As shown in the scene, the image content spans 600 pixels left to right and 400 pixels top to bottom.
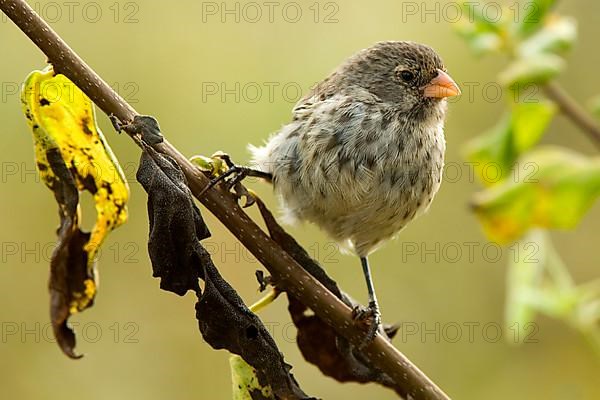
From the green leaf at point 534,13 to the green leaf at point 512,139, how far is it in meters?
0.21

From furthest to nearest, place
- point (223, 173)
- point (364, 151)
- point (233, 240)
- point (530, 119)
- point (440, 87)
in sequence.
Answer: point (233, 240) < point (440, 87) < point (364, 151) < point (530, 119) < point (223, 173)

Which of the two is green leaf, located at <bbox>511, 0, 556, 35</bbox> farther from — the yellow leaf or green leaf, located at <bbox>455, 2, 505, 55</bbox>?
the yellow leaf

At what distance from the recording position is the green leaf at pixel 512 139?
2418mm

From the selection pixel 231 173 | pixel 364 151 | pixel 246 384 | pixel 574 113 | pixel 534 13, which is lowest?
pixel 246 384

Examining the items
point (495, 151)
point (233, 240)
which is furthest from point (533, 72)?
point (233, 240)

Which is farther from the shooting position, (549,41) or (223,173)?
(549,41)

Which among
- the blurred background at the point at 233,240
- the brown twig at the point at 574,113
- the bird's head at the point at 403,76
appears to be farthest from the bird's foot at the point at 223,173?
the blurred background at the point at 233,240

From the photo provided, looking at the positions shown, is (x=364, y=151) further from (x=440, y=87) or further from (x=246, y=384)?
(x=246, y=384)

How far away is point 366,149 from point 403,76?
1.59 feet

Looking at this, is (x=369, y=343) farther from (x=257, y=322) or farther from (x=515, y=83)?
(x=515, y=83)

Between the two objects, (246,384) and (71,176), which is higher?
(71,176)

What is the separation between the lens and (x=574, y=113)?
2477 millimetres

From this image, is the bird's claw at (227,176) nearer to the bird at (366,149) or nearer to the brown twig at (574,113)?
the bird at (366,149)

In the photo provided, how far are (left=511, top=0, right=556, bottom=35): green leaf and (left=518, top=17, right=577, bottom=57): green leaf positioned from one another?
54mm
